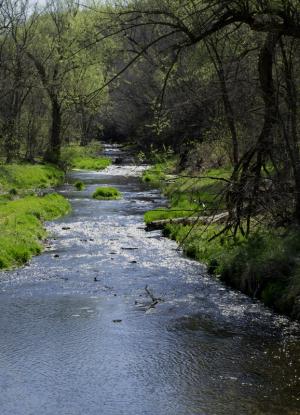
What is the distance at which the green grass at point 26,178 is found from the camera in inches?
1377

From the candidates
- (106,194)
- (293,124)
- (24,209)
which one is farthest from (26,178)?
(293,124)

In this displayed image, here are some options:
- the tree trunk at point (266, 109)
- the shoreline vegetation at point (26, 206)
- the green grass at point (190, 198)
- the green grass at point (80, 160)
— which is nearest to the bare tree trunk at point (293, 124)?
the tree trunk at point (266, 109)

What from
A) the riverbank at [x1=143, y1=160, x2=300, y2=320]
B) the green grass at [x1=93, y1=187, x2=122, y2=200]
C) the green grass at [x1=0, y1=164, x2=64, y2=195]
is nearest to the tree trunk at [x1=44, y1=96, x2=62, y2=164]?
the green grass at [x1=0, y1=164, x2=64, y2=195]

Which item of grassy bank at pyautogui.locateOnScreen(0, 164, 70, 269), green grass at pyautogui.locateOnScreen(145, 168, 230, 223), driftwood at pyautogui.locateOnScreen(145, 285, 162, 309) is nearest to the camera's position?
driftwood at pyautogui.locateOnScreen(145, 285, 162, 309)

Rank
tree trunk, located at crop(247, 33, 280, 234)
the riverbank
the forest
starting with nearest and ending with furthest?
1. the riverbank
2. the forest
3. tree trunk, located at crop(247, 33, 280, 234)

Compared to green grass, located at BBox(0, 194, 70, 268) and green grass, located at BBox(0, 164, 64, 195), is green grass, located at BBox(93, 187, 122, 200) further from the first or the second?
green grass, located at BBox(0, 164, 64, 195)

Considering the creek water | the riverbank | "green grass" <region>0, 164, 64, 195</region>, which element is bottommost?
the creek water

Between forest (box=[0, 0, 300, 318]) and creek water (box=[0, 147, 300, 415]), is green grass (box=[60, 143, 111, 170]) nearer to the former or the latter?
forest (box=[0, 0, 300, 318])

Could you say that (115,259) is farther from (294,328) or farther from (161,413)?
(161,413)

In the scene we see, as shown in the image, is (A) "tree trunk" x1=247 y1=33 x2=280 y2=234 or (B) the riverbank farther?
(A) "tree trunk" x1=247 y1=33 x2=280 y2=234

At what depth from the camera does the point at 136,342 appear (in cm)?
1136

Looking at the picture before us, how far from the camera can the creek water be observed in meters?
8.96

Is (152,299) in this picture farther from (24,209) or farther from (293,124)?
(24,209)

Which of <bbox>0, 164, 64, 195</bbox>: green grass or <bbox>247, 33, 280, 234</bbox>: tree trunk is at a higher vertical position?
<bbox>247, 33, 280, 234</bbox>: tree trunk
